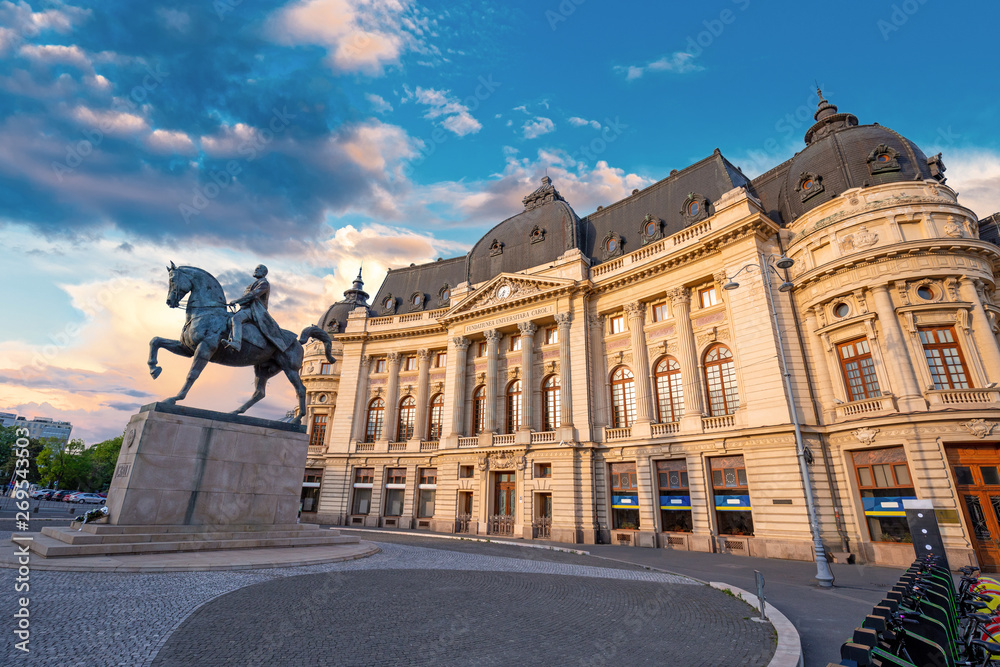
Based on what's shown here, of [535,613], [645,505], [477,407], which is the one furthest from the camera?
[477,407]

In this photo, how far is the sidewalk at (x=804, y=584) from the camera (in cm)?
850

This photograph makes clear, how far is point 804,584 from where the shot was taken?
46.8 feet

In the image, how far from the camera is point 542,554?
21438 mm

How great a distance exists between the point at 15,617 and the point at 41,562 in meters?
4.83

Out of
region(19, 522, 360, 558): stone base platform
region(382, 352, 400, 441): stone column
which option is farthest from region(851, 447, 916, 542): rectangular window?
region(382, 352, 400, 441): stone column

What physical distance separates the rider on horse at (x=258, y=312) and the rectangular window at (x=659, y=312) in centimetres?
2321

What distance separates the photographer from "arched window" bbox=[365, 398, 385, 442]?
4249 centimetres

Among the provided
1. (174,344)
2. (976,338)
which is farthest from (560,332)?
(174,344)

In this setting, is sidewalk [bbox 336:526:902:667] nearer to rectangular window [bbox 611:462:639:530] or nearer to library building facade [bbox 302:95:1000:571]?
library building facade [bbox 302:95:1000:571]

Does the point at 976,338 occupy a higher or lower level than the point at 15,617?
higher

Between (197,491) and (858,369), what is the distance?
28.5m

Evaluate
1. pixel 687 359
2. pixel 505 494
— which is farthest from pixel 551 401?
pixel 687 359

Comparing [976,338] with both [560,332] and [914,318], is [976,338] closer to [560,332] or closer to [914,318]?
[914,318]

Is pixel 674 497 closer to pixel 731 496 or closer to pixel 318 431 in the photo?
pixel 731 496
